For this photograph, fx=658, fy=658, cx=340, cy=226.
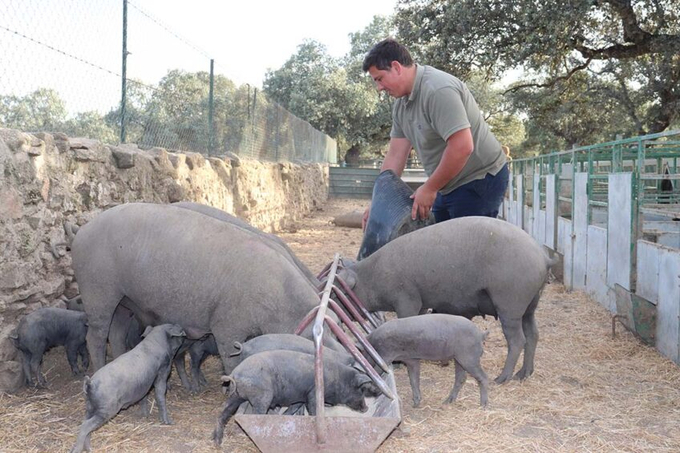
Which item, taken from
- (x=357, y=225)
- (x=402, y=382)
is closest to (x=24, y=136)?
(x=402, y=382)

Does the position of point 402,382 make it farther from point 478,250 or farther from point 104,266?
point 104,266

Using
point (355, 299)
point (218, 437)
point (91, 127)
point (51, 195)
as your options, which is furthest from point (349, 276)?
point (91, 127)

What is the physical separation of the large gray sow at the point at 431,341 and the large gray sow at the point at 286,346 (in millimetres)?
437

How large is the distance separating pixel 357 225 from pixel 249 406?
12.0 metres

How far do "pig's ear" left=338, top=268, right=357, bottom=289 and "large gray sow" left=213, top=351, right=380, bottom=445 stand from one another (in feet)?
4.54

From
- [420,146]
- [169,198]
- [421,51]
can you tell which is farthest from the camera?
[421,51]

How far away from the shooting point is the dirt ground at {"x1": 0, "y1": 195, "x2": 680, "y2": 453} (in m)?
3.52

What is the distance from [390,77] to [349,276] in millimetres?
1457

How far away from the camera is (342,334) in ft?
10.9

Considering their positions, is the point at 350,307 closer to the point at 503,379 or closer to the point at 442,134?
the point at 503,379

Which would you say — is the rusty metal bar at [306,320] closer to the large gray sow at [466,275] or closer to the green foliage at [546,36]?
the large gray sow at [466,275]

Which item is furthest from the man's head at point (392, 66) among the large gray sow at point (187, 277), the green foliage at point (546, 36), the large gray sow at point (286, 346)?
the green foliage at point (546, 36)

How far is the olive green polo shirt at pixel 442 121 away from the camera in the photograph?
4.55 m

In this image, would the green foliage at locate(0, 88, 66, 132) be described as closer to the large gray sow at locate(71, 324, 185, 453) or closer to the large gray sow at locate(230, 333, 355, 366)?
the large gray sow at locate(71, 324, 185, 453)
